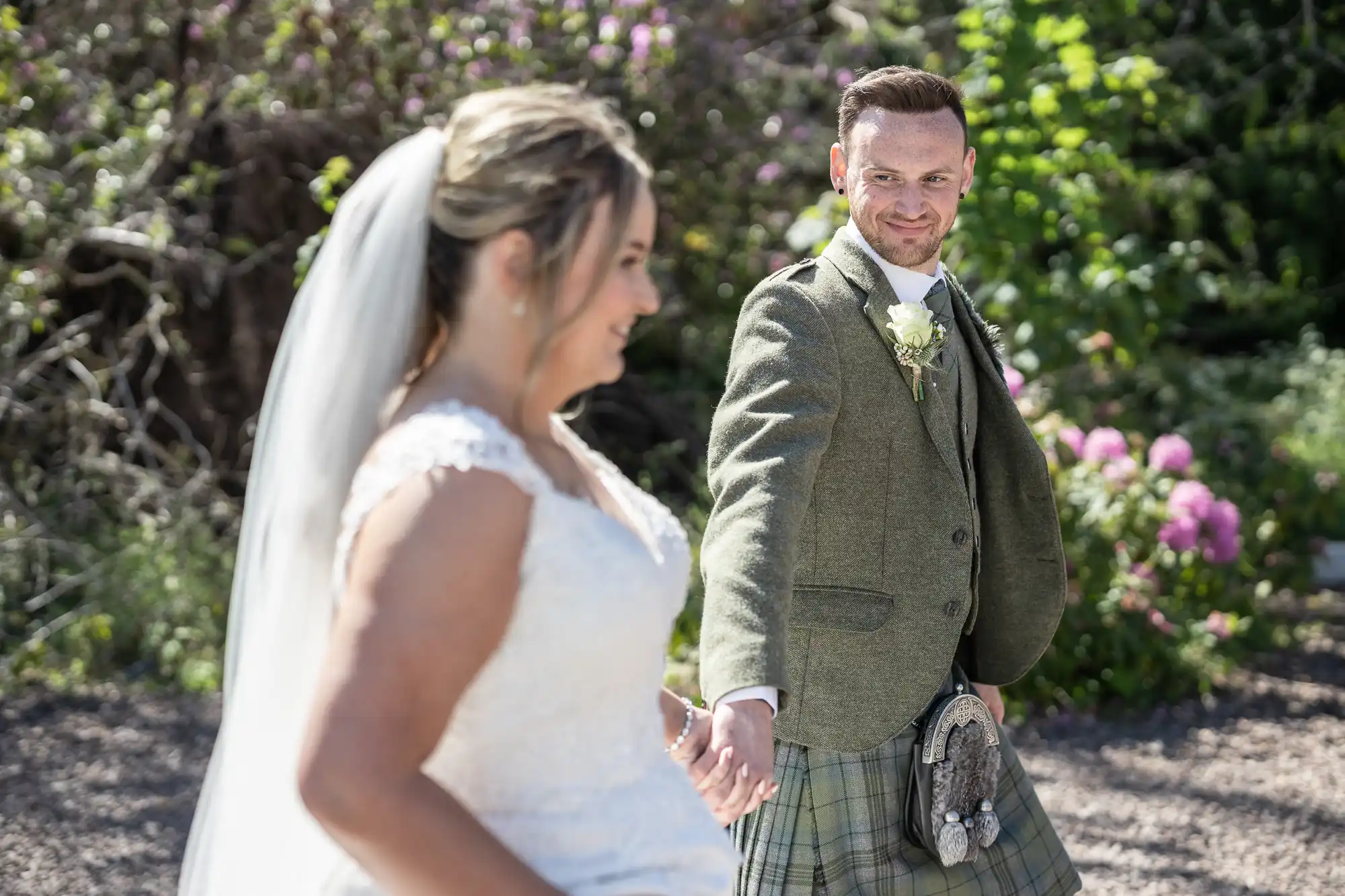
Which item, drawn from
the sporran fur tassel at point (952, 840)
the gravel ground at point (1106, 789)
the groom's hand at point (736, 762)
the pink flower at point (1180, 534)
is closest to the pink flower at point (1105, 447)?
the pink flower at point (1180, 534)

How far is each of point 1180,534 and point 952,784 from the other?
353cm

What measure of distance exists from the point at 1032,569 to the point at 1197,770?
2734mm

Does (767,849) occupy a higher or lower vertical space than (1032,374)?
higher

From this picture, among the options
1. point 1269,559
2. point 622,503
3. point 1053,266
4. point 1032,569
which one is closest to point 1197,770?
point 1269,559

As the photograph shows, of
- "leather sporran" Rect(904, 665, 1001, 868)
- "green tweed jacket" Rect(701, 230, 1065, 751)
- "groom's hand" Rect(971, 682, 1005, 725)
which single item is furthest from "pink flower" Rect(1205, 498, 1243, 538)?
"leather sporran" Rect(904, 665, 1001, 868)

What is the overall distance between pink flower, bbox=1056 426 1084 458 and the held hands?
4.03 metres

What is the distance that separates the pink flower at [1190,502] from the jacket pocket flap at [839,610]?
3.62 m

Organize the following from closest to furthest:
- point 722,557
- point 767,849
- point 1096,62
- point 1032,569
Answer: point 722,557 < point 767,849 < point 1032,569 < point 1096,62

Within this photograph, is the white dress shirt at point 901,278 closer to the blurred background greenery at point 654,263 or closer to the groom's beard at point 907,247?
the groom's beard at point 907,247

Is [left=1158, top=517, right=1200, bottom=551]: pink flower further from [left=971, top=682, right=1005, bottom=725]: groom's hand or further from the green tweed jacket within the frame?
the green tweed jacket

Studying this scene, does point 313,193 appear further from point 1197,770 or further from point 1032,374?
point 1197,770

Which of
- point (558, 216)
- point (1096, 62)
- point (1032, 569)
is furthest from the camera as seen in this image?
point (1096, 62)

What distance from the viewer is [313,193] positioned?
6855 mm

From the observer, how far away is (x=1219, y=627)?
562 cm
